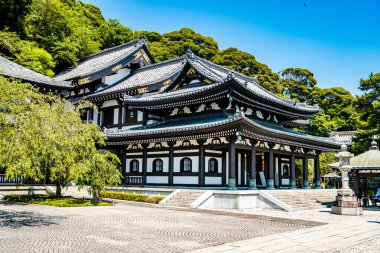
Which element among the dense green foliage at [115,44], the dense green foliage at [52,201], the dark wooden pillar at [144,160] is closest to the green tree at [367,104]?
the dense green foliage at [115,44]

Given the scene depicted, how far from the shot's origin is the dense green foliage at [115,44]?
37.8m

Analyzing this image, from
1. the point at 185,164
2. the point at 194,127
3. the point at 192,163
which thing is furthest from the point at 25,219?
the point at 185,164

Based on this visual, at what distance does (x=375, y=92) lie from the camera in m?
36.3

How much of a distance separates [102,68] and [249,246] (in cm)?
2779

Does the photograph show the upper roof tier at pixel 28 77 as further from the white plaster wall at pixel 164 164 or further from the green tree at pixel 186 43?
the green tree at pixel 186 43

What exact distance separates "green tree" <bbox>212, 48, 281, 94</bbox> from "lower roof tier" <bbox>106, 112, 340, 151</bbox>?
138ft

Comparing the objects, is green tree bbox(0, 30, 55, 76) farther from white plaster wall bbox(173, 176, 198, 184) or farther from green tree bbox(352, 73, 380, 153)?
green tree bbox(352, 73, 380, 153)

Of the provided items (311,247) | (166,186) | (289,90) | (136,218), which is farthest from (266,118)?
(289,90)

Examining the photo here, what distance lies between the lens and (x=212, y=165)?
25.5 meters

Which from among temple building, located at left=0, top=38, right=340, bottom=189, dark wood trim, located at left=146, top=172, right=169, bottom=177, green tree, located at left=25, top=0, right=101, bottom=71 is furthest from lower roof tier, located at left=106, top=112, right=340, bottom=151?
green tree, located at left=25, top=0, right=101, bottom=71

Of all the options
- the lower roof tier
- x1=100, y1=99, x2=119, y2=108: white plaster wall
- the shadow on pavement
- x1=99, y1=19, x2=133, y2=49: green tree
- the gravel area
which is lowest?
the gravel area

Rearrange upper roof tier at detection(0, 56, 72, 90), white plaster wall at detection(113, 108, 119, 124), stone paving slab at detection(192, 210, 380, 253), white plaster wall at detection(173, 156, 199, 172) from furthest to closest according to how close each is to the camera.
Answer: white plaster wall at detection(113, 108, 119, 124) → upper roof tier at detection(0, 56, 72, 90) → white plaster wall at detection(173, 156, 199, 172) → stone paving slab at detection(192, 210, 380, 253)

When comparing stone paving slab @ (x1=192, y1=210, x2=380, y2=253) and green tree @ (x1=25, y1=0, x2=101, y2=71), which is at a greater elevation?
green tree @ (x1=25, y1=0, x2=101, y2=71)

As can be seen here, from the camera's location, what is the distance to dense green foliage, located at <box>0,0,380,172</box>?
37.8 meters
